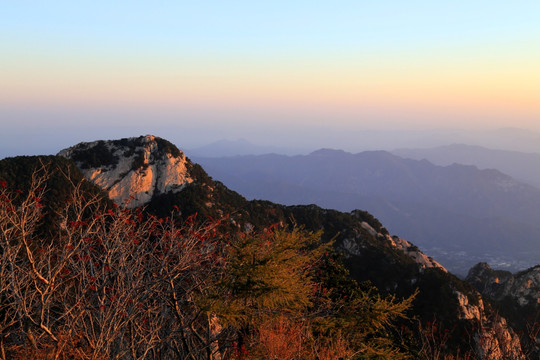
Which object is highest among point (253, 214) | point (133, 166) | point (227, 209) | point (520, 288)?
point (133, 166)

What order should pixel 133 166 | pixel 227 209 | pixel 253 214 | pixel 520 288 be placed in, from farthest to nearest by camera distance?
pixel 520 288, pixel 253 214, pixel 227 209, pixel 133 166

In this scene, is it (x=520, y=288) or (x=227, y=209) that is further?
(x=520, y=288)

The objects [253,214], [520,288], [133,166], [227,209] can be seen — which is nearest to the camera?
[133,166]

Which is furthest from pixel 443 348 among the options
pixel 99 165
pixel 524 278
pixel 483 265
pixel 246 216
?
pixel 483 265

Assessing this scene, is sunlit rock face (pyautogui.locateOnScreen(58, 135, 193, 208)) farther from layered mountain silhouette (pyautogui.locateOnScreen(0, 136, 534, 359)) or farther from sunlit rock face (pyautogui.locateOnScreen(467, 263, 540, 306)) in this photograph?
sunlit rock face (pyautogui.locateOnScreen(467, 263, 540, 306))

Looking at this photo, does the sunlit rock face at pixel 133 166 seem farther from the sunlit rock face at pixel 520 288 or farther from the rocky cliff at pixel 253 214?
the sunlit rock face at pixel 520 288

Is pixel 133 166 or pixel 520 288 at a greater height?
pixel 133 166

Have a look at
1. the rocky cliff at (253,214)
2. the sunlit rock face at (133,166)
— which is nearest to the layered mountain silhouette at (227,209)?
the sunlit rock face at (133,166)

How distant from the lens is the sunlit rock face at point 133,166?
4412 centimetres

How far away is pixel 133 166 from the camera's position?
4709cm

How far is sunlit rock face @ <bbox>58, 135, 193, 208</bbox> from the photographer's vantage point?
44125mm

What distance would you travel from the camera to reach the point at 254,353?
13.7m

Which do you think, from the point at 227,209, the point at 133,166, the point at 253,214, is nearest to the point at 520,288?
the point at 253,214

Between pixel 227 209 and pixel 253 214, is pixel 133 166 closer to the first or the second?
pixel 227 209
